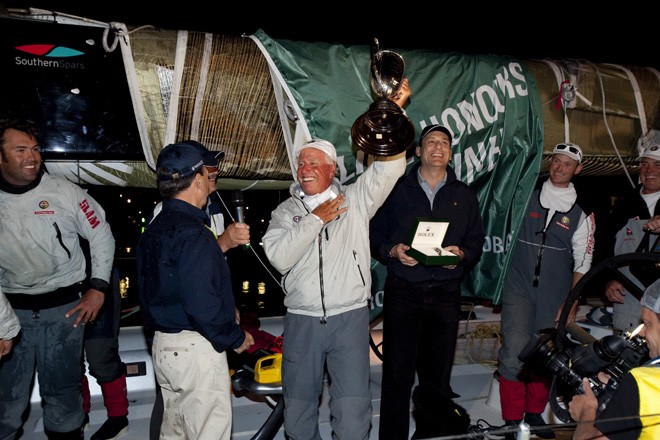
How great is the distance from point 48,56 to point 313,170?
1814 mm

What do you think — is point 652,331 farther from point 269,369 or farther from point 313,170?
point 269,369

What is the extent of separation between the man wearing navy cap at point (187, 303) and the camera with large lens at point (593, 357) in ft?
4.92

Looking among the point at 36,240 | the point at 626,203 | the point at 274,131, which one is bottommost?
the point at 36,240

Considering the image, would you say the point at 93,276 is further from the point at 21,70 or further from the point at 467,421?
the point at 467,421

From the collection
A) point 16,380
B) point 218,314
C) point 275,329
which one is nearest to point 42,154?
point 16,380

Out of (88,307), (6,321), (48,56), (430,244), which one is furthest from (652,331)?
(48,56)

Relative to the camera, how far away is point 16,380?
309cm

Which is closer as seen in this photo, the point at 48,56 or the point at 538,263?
the point at 48,56

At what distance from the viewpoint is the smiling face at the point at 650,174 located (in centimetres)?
374

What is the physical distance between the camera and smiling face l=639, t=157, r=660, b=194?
3744 millimetres

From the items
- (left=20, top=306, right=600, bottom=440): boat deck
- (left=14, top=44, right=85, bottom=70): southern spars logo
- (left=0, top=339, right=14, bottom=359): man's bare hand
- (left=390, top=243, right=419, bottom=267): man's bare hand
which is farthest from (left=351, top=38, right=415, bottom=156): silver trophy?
(left=0, top=339, right=14, bottom=359): man's bare hand

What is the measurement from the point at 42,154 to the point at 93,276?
0.85 metres

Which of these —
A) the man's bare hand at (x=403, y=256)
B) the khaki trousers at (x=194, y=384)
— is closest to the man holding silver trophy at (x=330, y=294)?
the man's bare hand at (x=403, y=256)

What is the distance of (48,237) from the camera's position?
10.2ft
